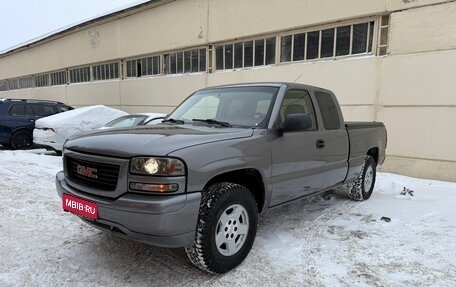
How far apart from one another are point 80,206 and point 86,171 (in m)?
0.31

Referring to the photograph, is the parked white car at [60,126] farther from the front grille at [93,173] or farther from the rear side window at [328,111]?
the rear side window at [328,111]

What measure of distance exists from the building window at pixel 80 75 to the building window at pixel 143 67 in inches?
156

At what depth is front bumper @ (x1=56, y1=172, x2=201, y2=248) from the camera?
9.18ft

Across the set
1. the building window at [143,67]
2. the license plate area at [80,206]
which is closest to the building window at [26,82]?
the building window at [143,67]

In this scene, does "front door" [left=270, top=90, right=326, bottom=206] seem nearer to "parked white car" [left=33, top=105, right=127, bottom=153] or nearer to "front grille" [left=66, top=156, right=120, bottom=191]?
"front grille" [left=66, top=156, right=120, bottom=191]

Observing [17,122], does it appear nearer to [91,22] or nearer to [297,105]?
[91,22]

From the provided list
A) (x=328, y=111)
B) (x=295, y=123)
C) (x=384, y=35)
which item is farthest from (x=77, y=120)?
(x=295, y=123)

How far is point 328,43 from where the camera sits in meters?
9.19

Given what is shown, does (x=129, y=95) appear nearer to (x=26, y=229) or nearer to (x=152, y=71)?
(x=152, y=71)

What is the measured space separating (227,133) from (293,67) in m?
6.91

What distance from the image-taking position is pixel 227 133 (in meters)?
3.42

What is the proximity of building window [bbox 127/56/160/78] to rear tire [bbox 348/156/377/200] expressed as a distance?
33.3 ft

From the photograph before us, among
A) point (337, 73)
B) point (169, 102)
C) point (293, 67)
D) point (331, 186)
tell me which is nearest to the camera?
point (331, 186)

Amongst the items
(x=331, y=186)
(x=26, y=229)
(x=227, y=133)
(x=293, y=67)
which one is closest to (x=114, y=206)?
(x=227, y=133)
